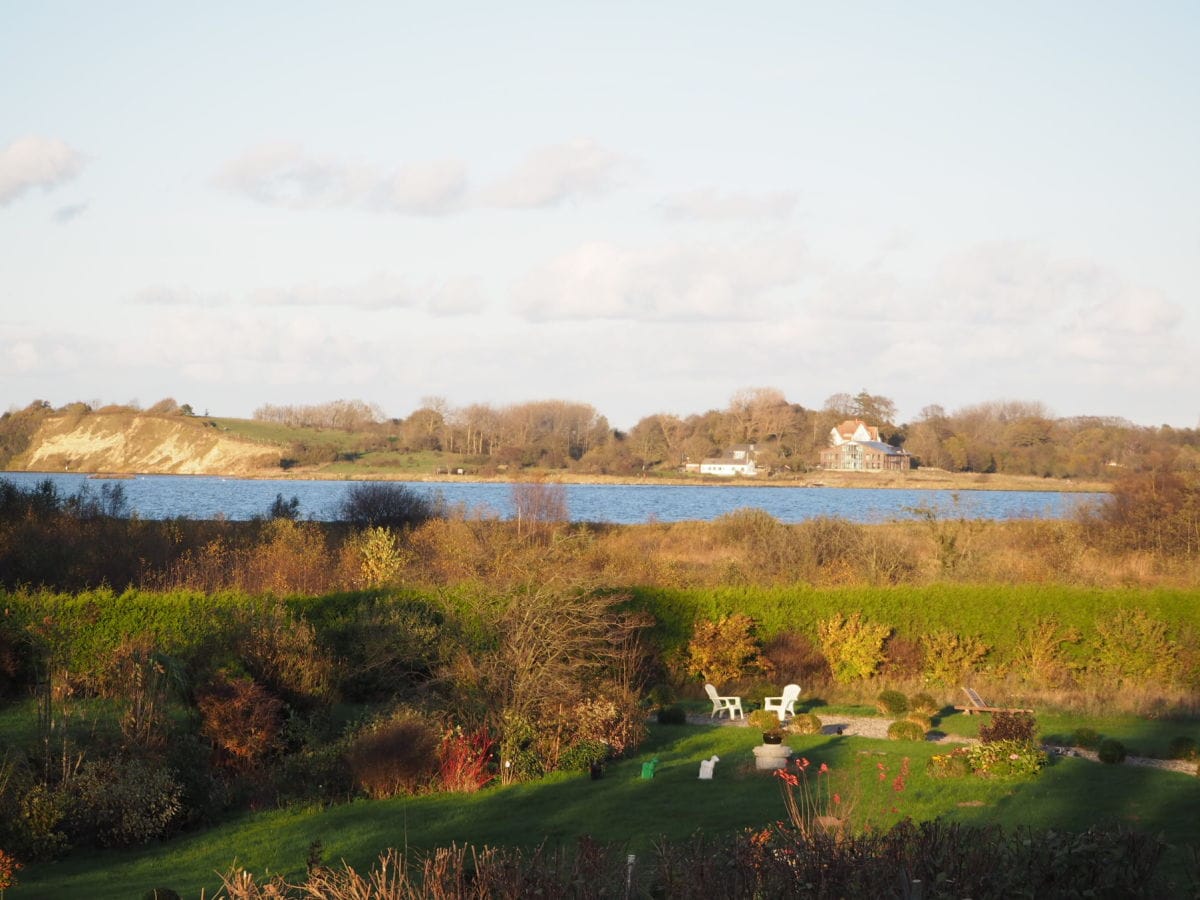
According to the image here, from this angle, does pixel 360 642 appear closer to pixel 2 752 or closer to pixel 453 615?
pixel 453 615

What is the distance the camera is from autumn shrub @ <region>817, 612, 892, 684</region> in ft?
80.5

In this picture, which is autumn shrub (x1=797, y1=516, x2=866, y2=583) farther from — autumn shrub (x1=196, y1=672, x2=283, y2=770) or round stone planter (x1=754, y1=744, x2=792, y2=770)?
autumn shrub (x1=196, y1=672, x2=283, y2=770)

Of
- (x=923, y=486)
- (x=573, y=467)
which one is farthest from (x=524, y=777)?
(x=573, y=467)

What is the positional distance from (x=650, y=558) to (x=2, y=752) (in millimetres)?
20984

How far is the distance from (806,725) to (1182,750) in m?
5.62

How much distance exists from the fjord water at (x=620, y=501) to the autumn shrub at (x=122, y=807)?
23022 mm

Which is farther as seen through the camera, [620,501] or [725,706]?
[620,501]

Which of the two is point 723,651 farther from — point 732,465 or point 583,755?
point 732,465

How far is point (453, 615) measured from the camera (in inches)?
851

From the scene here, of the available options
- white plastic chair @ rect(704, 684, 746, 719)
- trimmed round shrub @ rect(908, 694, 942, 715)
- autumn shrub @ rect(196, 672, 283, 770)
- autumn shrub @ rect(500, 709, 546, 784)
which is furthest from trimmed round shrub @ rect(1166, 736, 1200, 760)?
autumn shrub @ rect(196, 672, 283, 770)

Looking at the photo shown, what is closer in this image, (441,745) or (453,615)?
(441,745)

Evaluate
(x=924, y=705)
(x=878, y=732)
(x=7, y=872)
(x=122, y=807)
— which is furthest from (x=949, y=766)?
(x=7, y=872)

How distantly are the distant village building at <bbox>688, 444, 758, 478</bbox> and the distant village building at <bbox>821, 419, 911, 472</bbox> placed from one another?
6647 millimetres

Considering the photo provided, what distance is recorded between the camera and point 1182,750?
1719 cm
